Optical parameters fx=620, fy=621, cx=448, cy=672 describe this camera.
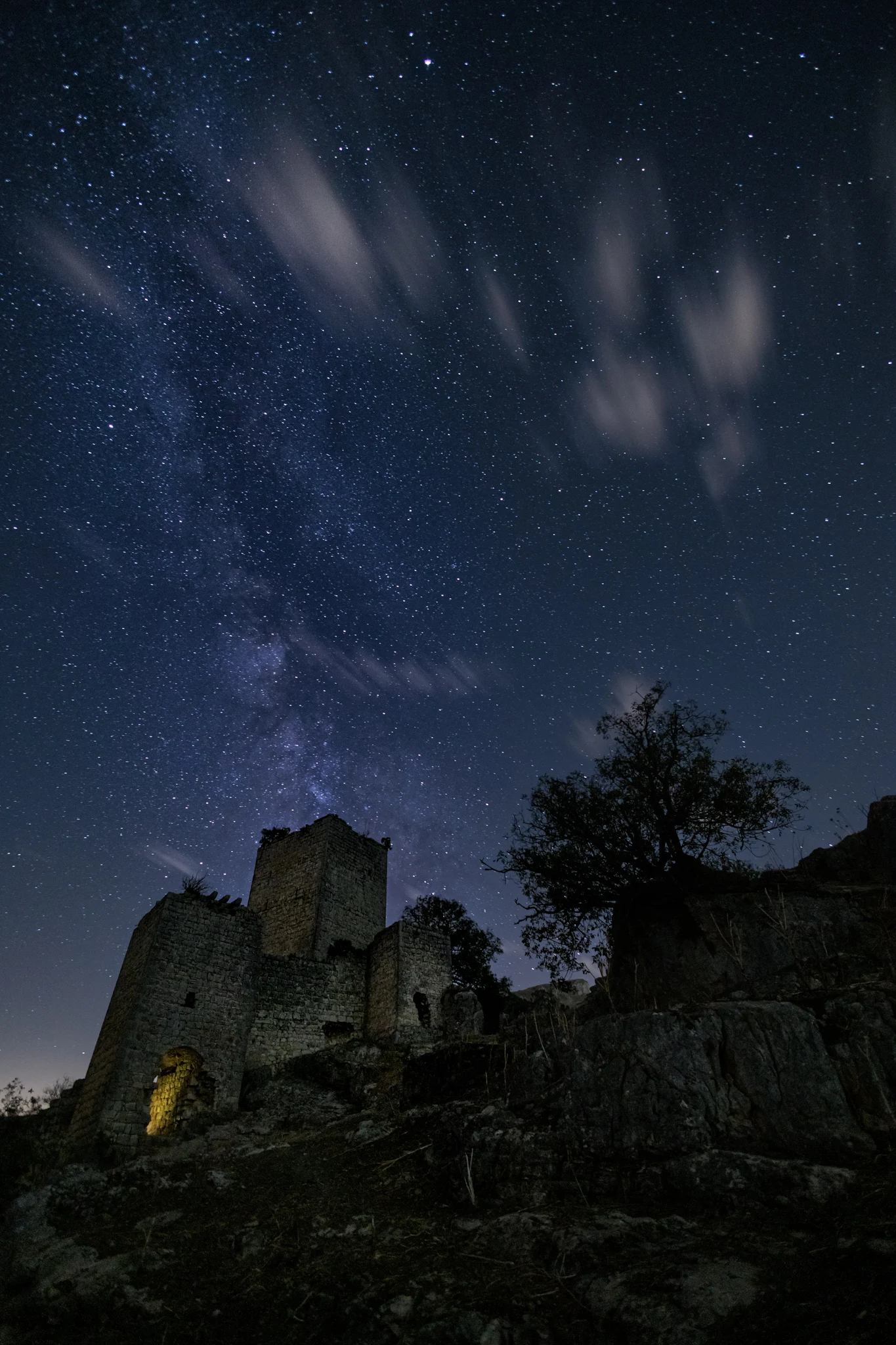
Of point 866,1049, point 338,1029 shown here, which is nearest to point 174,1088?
point 338,1029

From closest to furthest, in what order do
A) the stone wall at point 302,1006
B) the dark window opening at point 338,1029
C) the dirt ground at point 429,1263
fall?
the dirt ground at point 429,1263 → the stone wall at point 302,1006 → the dark window opening at point 338,1029

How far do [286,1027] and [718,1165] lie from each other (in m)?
20.1

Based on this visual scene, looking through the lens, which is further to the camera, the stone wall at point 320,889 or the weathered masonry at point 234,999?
the stone wall at point 320,889

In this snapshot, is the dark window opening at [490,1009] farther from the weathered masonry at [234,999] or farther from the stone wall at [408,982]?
the weathered masonry at [234,999]

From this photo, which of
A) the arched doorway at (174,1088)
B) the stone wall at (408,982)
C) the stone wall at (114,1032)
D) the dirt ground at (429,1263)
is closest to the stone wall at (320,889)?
the stone wall at (408,982)

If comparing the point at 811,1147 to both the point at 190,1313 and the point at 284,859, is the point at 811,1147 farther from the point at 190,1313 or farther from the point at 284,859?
the point at 284,859

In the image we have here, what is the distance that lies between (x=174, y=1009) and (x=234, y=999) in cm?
215

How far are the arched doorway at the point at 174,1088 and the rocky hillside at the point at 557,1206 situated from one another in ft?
20.4

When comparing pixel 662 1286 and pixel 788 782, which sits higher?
pixel 788 782

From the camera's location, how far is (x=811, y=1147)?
289 inches

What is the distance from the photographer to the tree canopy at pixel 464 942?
1431 inches

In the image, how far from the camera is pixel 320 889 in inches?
1264

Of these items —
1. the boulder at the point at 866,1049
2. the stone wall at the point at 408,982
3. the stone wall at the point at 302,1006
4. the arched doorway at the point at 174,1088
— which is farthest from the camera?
the stone wall at the point at 408,982

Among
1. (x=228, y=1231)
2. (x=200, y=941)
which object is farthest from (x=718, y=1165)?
(x=200, y=941)
